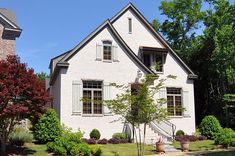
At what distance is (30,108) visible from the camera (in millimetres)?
18922

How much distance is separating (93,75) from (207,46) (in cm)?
1400

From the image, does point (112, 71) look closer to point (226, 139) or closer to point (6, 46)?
point (6, 46)

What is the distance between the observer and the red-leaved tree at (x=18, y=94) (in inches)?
712

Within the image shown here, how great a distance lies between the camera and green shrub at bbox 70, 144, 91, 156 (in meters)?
19.0

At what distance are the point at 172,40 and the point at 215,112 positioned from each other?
10.4 meters

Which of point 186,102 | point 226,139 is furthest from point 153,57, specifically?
point 226,139

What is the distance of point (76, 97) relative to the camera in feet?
83.3

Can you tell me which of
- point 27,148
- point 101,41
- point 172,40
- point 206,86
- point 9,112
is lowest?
point 27,148

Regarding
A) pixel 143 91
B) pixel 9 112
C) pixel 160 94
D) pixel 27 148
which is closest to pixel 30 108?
pixel 9 112

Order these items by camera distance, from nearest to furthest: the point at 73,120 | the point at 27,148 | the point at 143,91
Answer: the point at 143,91
the point at 27,148
the point at 73,120

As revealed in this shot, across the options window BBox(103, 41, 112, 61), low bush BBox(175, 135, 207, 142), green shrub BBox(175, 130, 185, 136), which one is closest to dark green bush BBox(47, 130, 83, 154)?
window BBox(103, 41, 112, 61)

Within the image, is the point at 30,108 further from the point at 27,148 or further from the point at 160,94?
the point at 160,94

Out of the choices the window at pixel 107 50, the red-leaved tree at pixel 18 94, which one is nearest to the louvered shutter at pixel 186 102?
the window at pixel 107 50

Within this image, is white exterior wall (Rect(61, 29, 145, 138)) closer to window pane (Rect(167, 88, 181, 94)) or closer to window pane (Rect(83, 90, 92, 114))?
window pane (Rect(83, 90, 92, 114))
